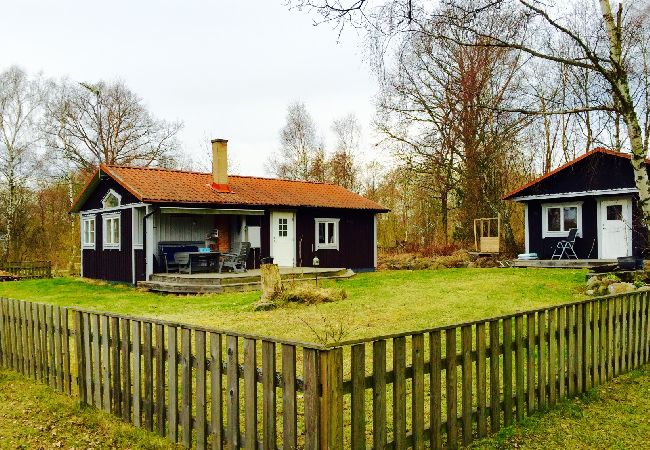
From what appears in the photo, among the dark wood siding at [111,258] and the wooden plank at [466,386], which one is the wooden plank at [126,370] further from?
the dark wood siding at [111,258]

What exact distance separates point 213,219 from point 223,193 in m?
1.07

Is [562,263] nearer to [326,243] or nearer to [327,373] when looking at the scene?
[326,243]

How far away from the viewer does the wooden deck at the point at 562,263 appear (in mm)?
17869

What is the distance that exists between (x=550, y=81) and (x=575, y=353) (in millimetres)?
20528

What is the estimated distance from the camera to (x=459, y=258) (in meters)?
22.1

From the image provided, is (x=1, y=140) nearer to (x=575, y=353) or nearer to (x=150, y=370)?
(x=150, y=370)

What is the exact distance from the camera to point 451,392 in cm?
407

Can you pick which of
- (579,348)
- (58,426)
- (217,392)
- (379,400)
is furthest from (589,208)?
(58,426)

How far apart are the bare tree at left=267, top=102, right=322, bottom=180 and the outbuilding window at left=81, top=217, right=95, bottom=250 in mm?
18674

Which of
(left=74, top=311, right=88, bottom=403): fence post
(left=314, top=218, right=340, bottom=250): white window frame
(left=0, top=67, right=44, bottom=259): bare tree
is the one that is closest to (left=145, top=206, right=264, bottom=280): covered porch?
(left=314, top=218, right=340, bottom=250): white window frame

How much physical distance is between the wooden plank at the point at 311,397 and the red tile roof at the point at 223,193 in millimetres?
14377

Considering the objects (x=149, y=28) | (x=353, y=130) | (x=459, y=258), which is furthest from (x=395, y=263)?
(x=353, y=130)

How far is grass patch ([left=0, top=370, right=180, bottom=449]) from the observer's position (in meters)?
4.45

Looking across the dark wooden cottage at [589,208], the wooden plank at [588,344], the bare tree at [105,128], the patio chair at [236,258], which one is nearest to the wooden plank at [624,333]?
the wooden plank at [588,344]
